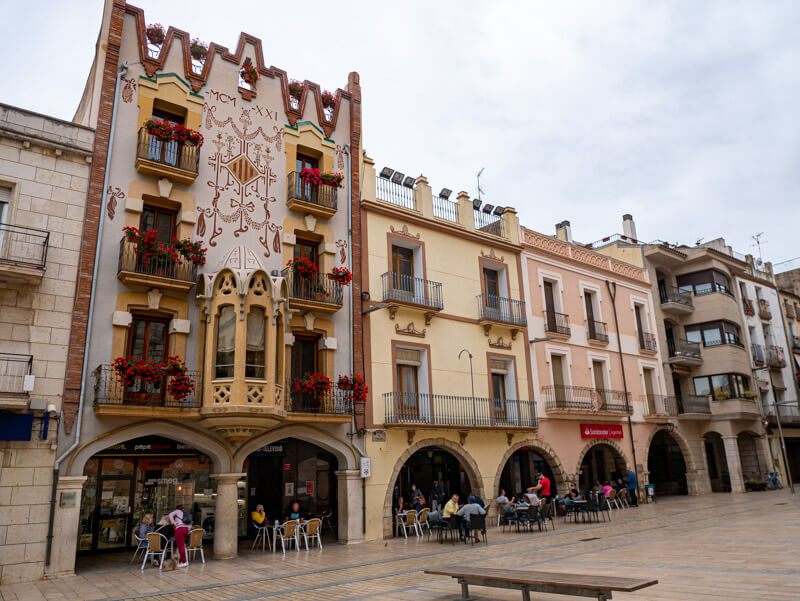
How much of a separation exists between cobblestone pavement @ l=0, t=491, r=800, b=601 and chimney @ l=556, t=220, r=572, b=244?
48.2ft

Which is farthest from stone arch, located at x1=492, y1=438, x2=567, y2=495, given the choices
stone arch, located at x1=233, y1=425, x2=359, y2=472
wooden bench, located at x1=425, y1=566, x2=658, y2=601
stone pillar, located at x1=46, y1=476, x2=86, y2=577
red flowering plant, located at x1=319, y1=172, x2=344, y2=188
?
stone pillar, located at x1=46, y1=476, x2=86, y2=577

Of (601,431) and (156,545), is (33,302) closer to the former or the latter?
(156,545)

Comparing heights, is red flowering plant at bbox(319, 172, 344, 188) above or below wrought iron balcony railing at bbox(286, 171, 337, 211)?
above

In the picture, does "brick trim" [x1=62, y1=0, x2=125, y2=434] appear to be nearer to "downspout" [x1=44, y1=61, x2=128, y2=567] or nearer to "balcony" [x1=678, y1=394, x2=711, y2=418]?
"downspout" [x1=44, y1=61, x2=128, y2=567]

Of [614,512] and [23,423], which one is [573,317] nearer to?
[614,512]

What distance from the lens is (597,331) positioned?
26.0m

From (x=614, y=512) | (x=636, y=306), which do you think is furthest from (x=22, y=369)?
(x=636, y=306)

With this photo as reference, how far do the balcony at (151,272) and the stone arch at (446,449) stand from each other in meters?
8.23

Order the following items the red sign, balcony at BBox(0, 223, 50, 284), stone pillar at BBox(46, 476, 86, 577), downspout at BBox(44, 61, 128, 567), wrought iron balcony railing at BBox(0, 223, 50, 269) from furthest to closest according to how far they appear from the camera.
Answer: the red sign
wrought iron balcony railing at BBox(0, 223, 50, 269)
balcony at BBox(0, 223, 50, 284)
downspout at BBox(44, 61, 128, 567)
stone pillar at BBox(46, 476, 86, 577)

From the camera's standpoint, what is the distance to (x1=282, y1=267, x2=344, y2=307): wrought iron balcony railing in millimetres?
16984

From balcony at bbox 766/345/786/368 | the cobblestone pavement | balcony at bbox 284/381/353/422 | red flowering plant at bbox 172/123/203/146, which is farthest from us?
balcony at bbox 766/345/786/368

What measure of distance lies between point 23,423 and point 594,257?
22.9 metres

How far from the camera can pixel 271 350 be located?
15.0m

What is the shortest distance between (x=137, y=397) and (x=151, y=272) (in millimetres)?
3094
